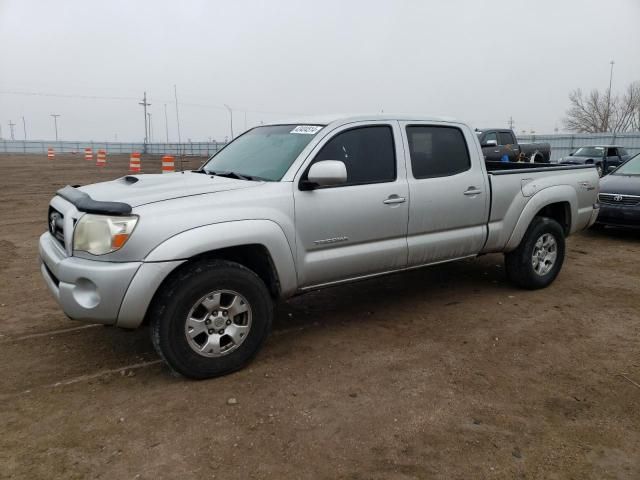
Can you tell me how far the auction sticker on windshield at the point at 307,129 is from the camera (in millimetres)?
4003

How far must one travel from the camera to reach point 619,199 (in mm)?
8266

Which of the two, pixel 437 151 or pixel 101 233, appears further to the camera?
pixel 437 151

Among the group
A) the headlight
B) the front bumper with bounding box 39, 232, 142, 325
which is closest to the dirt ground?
the front bumper with bounding box 39, 232, 142, 325

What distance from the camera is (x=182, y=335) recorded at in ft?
10.7

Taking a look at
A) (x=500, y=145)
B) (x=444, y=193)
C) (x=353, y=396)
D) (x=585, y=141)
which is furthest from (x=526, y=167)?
(x=585, y=141)

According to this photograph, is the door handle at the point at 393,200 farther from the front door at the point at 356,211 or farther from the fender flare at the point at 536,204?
the fender flare at the point at 536,204

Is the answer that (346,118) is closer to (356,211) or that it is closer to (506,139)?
(356,211)

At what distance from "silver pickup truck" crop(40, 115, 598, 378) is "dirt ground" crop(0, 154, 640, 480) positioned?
45 centimetres

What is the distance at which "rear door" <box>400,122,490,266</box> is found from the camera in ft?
14.3

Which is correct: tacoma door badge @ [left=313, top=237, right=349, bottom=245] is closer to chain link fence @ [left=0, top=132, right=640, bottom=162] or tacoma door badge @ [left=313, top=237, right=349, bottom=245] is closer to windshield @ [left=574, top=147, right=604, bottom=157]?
chain link fence @ [left=0, top=132, right=640, bottom=162]

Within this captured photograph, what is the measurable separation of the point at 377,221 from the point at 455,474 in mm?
2024

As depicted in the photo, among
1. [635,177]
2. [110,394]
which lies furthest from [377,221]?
[635,177]

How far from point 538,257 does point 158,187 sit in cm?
398

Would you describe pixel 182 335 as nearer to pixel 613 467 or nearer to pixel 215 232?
pixel 215 232
